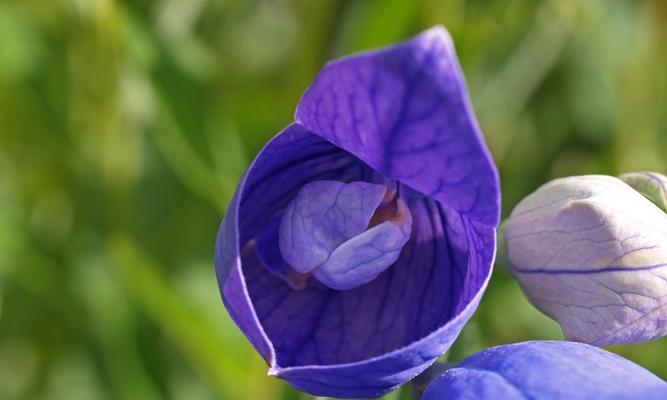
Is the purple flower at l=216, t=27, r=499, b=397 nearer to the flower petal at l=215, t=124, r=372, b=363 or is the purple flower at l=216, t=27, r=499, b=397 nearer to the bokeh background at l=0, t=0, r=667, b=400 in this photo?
the flower petal at l=215, t=124, r=372, b=363

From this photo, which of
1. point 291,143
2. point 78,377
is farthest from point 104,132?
point 291,143

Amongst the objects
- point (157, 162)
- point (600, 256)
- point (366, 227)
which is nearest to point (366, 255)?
point (366, 227)

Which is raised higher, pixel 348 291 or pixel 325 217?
pixel 325 217

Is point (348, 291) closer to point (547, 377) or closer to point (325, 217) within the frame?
point (325, 217)

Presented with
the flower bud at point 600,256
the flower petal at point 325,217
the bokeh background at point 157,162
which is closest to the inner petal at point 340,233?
the flower petal at point 325,217

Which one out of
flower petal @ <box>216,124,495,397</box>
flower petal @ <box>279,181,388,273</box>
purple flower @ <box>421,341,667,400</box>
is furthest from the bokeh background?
purple flower @ <box>421,341,667,400</box>

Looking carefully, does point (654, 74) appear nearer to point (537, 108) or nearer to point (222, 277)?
point (537, 108)
